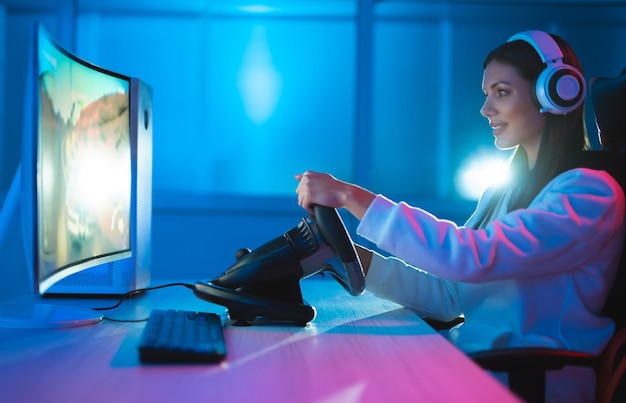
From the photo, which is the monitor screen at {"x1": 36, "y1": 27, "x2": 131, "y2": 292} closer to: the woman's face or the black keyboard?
the black keyboard

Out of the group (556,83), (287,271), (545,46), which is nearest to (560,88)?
(556,83)

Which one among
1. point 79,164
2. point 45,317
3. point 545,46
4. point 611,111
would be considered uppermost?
point 545,46

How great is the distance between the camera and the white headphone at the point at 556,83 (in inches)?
48.8

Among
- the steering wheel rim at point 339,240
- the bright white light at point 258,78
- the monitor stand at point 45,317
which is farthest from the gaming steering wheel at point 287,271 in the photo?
the bright white light at point 258,78

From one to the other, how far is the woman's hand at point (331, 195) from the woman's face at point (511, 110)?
0.39m

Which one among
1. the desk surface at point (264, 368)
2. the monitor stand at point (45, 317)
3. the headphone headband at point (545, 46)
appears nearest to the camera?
the desk surface at point (264, 368)

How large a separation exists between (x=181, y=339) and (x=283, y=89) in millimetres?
2482

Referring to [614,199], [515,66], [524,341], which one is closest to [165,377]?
[524,341]

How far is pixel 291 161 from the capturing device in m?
3.38

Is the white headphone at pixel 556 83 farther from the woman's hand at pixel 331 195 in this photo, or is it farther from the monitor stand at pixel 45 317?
the monitor stand at pixel 45 317

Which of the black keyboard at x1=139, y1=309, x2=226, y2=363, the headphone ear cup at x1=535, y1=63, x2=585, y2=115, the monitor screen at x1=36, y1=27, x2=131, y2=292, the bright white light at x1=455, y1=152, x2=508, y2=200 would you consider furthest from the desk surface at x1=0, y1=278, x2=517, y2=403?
the bright white light at x1=455, y1=152, x2=508, y2=200

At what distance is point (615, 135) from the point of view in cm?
131

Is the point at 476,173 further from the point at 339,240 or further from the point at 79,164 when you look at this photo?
the point at 79,164

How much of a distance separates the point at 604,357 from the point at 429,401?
1.81ft
